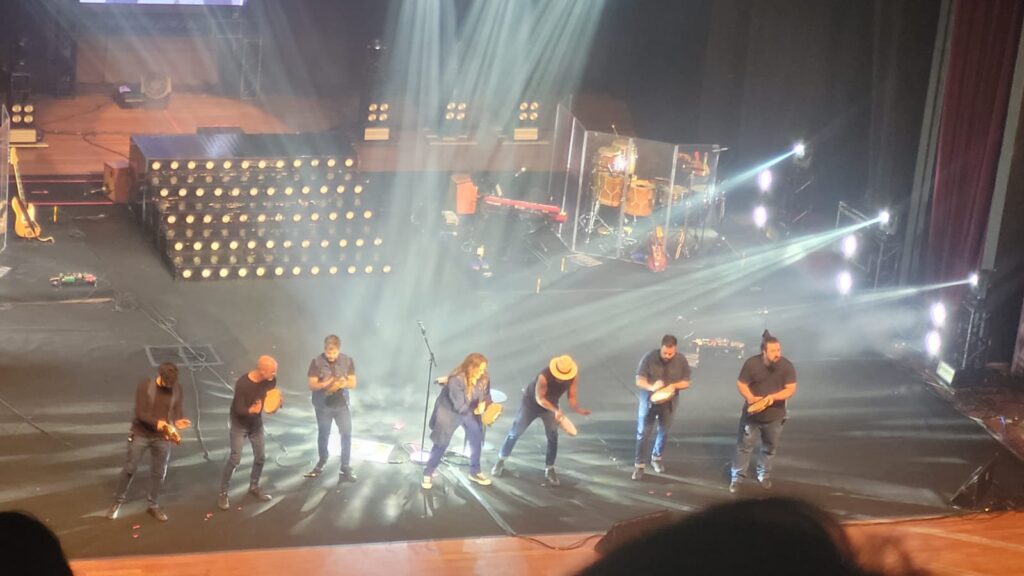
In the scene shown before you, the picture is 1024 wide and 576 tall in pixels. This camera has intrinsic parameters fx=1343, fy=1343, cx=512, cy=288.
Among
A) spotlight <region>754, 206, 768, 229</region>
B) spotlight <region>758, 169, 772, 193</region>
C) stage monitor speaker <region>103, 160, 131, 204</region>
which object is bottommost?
stage monitor speaker <region>103, 160, 131, 204</region>

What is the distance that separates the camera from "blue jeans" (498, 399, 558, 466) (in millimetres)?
9625

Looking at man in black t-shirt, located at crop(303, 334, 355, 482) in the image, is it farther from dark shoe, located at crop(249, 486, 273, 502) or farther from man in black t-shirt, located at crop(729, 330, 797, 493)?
man in black t-shirt, located at crop(729, 330, 797, 493)

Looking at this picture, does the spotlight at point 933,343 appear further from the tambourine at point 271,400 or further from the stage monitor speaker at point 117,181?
the stage monitor speaker at point 117,181

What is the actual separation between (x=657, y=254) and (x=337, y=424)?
18.7 feet

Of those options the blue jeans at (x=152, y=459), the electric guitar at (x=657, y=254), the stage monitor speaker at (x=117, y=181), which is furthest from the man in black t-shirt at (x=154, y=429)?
the electric guitar at (x=657, y=254)

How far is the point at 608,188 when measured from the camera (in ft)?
47.3

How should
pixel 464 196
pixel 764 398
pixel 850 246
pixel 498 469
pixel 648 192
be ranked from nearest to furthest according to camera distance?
pixel 764 398
pixel 498 469
pixel 648 192
pixel 850 246
pixel 464 196

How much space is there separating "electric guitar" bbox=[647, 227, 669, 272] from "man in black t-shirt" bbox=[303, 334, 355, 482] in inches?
214

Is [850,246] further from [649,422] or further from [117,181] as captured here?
[117,181]

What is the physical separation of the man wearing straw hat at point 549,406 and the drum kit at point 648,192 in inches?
196

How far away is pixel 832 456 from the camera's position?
10.6 metres

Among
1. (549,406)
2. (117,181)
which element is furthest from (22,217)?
(549,406)

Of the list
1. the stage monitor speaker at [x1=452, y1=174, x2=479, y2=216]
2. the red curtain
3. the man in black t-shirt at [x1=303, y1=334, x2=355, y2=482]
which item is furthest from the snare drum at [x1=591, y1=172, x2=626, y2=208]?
the man in black t-shirt at [x1=303, y1=334, x2=355, y2=482]

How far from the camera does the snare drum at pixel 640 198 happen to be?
1427 centimetres
